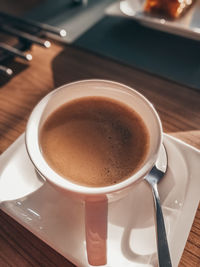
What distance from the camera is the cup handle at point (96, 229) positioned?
46 cm

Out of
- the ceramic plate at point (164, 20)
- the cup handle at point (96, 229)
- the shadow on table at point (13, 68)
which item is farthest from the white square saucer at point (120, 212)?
the ceramic plate at point (164, 20)

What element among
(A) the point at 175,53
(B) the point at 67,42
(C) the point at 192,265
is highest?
(B) the point at 67,42

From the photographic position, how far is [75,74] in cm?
94

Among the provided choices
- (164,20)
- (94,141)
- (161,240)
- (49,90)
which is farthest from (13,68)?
(161,240)

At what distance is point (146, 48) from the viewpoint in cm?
105

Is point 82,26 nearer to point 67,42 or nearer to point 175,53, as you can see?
point 67,42

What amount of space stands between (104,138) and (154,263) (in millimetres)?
303

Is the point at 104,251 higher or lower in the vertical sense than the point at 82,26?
lower

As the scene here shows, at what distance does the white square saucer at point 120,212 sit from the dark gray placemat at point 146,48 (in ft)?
1.37

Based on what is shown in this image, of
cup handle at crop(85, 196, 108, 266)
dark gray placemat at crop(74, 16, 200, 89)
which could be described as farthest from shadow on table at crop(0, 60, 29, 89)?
cup handle at crop(85, 196, 108, 266)

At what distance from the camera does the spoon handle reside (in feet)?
1.44

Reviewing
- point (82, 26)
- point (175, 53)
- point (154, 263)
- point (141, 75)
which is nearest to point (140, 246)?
point (154, 263)

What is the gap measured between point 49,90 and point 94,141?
331mm

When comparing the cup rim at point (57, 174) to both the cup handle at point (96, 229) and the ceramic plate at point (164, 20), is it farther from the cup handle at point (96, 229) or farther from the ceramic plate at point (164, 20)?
the ceramic plate at point (164, 20)
